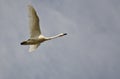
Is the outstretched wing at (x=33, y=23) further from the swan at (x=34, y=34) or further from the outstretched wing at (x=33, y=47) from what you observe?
the outstretched wing at (x=33, y=47)

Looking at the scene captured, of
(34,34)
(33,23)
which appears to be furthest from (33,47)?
(33,23)

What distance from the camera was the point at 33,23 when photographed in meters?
146

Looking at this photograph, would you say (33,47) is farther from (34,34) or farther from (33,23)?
(33,23)

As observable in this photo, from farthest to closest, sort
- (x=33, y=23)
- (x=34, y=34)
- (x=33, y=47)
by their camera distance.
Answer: (x=33, y=47), (x=34, y=34), (x=33, y=23)

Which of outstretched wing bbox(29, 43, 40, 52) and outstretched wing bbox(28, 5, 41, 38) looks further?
outstretched wing bbox(29, 43, 40, 52)

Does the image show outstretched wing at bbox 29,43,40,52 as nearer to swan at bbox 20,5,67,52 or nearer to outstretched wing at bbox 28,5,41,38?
swan at bbox 20,5,67,52

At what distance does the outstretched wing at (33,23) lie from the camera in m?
145

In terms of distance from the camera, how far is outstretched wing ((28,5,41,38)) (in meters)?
145

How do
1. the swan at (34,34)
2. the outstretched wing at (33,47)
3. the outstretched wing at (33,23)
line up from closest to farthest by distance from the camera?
the outstretched wing at (33,23), the swan at (34,34), the outstretched wing at (33,47)

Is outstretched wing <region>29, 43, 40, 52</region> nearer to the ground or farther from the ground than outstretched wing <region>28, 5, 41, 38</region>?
nearer to the ground

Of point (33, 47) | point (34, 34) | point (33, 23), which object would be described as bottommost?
point (33, 47)

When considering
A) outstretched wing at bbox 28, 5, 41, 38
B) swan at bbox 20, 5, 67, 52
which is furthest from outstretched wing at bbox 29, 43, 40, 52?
outstretched wing at bbox 28, 5, 41, 38

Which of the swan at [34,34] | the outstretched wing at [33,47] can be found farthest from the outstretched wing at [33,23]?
the outstretched wing at [33,47]

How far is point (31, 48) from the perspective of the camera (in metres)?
149
